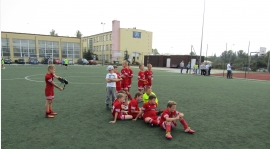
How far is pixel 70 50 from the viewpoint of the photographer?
59500mm

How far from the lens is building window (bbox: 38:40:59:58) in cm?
5556

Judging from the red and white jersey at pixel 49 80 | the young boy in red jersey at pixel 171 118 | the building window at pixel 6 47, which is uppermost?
the building window at pixel 6 47

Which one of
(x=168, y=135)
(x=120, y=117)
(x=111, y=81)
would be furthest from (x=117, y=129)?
(x=111, y=81)

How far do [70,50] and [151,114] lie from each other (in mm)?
58537

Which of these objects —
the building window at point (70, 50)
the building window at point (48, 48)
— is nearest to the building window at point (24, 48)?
the building window at point (48, 48)

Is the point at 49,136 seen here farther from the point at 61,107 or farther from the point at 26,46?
the point at 26,46

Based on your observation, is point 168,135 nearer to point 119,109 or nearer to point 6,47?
point 119,109

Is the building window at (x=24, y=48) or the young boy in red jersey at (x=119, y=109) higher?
the building window at (x=24, y=48)

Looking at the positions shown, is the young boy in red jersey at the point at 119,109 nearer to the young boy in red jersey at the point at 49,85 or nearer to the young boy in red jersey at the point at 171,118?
the young boy in red jersey at the point at 171,118

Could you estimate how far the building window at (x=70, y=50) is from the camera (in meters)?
58.5

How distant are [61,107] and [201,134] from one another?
16.5 ft

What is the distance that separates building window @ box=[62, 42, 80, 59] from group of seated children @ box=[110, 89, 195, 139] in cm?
5688

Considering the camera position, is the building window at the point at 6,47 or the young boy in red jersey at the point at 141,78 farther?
the building window at the point at 6,47

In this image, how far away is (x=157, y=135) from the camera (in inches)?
187
